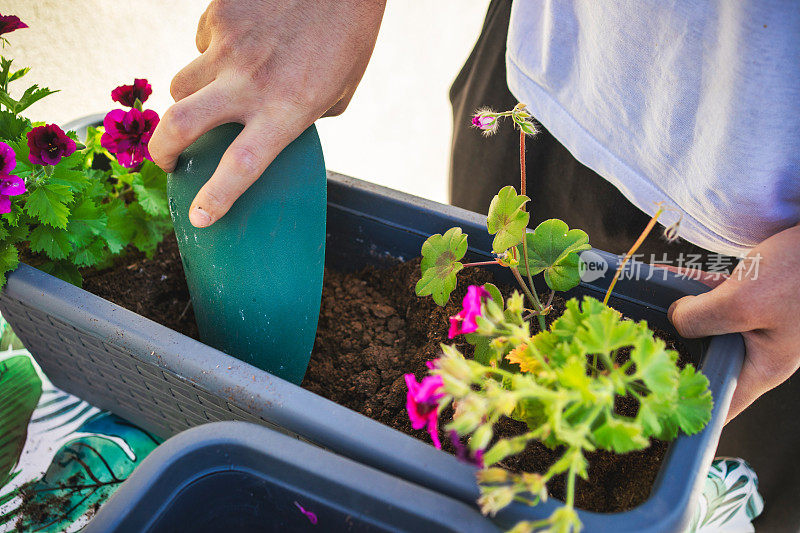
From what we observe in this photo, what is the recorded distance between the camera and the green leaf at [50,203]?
683 mm

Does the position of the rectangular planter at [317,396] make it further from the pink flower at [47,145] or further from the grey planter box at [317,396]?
the pink flower at [47,145]

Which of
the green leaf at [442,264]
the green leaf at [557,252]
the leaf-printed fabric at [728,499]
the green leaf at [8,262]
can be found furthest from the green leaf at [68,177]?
the leaf-printed fabric at [728,499]

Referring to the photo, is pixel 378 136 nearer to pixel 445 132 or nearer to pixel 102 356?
pixel 445 132

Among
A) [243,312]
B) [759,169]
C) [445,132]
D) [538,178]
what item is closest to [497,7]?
[538,178]

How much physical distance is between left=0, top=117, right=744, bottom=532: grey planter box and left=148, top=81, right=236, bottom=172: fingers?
7.3 inches

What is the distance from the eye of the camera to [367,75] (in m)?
2.12

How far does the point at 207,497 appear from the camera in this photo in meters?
0.42

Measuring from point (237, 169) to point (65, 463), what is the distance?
41cm

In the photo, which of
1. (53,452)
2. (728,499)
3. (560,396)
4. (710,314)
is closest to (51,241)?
(53,452)

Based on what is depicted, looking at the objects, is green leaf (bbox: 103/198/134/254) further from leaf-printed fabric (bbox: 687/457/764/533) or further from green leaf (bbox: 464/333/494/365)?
leaf-printed fabric (bbox: 687/457/764/533)

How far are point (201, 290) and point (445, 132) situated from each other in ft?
4.86

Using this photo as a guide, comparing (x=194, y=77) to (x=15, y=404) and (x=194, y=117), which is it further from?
(x=15, y=404)

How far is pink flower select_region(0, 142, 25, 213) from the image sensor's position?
634mm

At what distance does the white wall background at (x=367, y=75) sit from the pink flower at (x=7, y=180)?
1.17 meters
